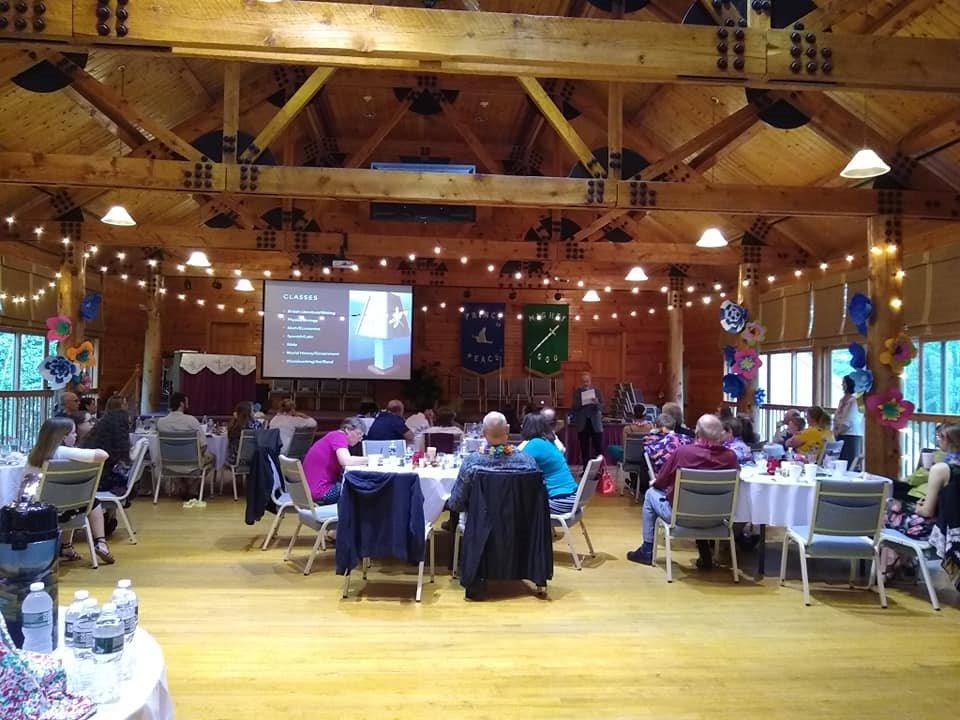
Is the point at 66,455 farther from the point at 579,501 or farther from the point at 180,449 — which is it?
the point at 579,501

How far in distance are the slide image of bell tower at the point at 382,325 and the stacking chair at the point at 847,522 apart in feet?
30.5

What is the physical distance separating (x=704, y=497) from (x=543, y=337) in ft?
36.3

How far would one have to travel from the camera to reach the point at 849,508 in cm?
458

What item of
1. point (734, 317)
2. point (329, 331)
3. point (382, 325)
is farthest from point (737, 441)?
point (329, 331)

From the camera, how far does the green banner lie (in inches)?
626

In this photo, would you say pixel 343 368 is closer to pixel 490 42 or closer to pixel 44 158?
pixel 44 158

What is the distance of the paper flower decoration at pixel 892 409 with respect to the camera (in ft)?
23.2

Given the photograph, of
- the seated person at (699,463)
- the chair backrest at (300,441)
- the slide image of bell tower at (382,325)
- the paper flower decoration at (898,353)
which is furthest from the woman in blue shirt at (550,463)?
the slide image of bell tower at (382,325)

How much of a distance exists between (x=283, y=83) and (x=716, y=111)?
21.1ft

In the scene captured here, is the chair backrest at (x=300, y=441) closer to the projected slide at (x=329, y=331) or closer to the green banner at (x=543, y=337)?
the projected slide at (x=329, y=331)

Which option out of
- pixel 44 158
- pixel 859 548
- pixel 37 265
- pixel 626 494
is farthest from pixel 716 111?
pixel 37 265

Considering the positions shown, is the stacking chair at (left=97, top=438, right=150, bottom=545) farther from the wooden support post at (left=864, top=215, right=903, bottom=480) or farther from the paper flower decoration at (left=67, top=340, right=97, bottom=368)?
the wooden support post at (left=864, top=215, right=903, bottom=480)

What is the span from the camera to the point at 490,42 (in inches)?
169

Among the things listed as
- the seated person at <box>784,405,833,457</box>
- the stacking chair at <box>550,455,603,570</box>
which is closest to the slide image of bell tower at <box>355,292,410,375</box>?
Answer: the seated person at <box>784,405,833,457</box>
